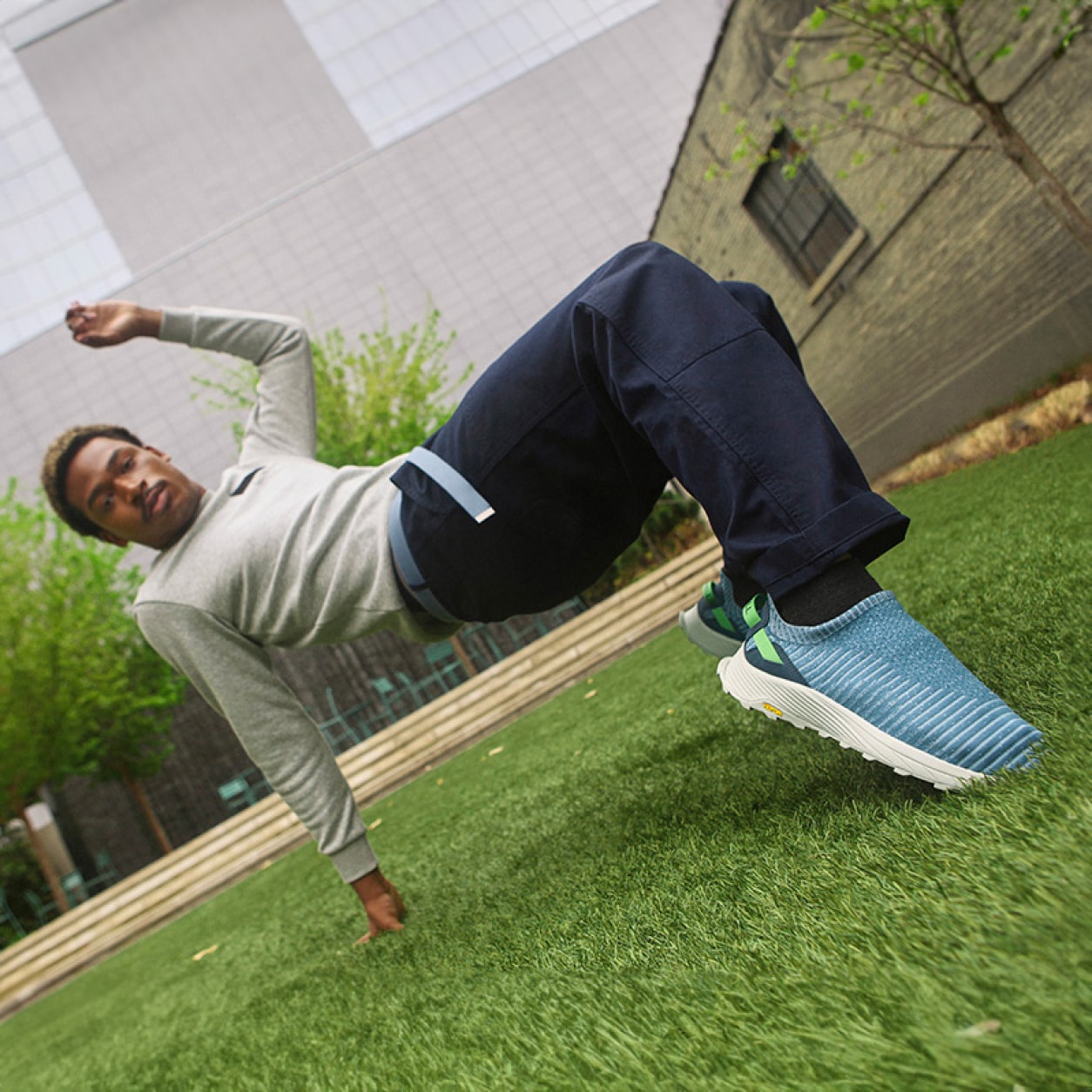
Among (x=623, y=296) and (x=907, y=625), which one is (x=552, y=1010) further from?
(x=623, y=296)

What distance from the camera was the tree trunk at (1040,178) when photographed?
4.62 m

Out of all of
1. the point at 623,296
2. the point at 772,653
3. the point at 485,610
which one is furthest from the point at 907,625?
the point at 485,610

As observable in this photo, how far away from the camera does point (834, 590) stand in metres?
0.99

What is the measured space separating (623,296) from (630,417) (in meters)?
0.17

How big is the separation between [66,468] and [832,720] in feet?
5.43

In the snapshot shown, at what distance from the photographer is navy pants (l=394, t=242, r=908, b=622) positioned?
3.26ft

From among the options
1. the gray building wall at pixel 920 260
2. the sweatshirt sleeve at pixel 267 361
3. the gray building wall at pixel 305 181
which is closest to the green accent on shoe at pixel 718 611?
the sweatshirt sleeve at pixel 267 361

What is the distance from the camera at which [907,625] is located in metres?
0.97

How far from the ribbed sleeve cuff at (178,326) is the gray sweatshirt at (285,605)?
1.56 ft

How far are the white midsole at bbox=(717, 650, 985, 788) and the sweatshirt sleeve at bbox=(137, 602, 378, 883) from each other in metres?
0.94

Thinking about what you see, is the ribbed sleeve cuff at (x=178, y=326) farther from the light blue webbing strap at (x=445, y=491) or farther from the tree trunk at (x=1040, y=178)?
the tree trunk at (x=1040, y=178)

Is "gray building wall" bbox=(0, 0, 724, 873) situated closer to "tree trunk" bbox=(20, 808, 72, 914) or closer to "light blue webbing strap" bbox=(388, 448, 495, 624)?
"tree trunk" bbox=(20, 808, 72, 914)

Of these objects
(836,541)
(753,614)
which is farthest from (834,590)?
(753,614)

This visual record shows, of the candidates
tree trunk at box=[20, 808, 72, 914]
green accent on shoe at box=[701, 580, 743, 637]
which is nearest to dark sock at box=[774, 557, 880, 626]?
green accent on shoe at box=[701, 580, 743, 637]
